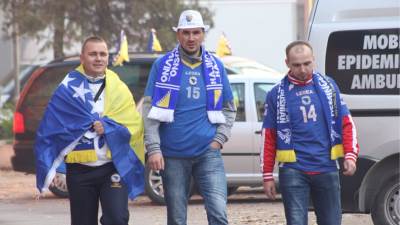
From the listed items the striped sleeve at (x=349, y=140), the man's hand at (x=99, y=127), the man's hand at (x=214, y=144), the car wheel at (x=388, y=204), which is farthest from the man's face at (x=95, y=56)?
the car wheel at (x=388, y=204)

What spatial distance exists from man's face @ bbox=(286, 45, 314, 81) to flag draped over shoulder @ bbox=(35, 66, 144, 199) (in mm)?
1197

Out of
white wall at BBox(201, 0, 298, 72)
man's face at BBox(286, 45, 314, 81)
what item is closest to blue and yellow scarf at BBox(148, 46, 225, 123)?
man's face at BBox(286, 45, 314, 81)

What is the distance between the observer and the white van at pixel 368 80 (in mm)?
9055

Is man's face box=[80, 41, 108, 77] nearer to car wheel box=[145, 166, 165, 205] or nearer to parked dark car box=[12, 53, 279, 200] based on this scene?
car wheel box=[145, 166, 165, 205]

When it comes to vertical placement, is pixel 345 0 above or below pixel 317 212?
above

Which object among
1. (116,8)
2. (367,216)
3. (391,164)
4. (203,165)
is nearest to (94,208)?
(203,165)

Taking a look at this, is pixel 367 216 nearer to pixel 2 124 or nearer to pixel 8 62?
pixel 2 124

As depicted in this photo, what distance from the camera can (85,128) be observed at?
288 inches

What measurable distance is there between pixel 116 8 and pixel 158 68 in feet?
55.6

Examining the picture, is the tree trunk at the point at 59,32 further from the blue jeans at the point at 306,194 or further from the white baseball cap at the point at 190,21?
the blue jeans at the point at 306,194

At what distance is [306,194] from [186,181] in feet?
2.77

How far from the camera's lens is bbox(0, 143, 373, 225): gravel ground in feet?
37.7

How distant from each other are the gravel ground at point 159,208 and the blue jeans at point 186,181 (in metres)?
3.89

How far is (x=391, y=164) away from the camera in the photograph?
30.3 ft
